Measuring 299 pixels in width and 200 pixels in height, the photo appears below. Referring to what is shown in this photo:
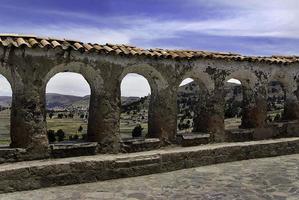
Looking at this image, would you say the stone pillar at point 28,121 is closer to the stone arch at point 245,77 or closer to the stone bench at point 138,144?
the stone bench at point 138,144

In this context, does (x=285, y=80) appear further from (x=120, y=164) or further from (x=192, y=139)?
(x=120, y=164)

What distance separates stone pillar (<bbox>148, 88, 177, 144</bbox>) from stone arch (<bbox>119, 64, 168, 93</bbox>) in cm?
14

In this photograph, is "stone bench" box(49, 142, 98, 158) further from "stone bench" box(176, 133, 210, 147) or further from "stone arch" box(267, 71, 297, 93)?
"stone arch" box(267, 71, 297, 93)

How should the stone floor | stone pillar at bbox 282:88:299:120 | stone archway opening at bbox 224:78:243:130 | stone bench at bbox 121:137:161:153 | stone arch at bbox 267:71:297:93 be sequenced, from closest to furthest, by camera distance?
the stone floor, stone bench at bbox 121:137:161:153, stone arch at bbox 267:71:297:93, stone pillar at bbox 282:88:299:120, stone archway opening at bbox 224:78:243:130

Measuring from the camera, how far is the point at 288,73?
15023mm

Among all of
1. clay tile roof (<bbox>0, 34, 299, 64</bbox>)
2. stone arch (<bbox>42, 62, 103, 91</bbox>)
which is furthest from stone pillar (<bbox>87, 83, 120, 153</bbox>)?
clay tile roof (<bbox>0, 34, 299, 64</bbox>)

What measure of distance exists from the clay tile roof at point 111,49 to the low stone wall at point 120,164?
2441 millimetres

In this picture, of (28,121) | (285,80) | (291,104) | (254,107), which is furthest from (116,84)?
(291,104)

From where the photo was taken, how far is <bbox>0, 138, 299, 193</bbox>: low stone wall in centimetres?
930

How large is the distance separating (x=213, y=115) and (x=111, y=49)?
3893mm

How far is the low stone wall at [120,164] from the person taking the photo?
9305 mm

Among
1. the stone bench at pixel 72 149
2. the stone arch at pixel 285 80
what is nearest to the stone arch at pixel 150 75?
the stone bench at pixel 72 149

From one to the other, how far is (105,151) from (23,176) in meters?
2.50

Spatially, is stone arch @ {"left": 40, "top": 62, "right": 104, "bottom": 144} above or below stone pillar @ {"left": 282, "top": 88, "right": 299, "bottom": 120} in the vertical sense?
above
